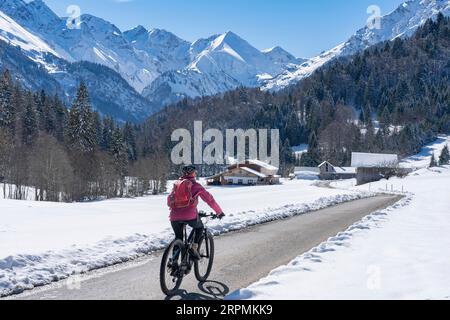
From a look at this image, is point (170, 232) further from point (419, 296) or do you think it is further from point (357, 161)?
point (357, 161)

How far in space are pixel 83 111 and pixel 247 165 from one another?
51020 mm

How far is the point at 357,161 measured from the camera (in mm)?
102500

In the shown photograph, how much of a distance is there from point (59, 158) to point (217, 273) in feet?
179

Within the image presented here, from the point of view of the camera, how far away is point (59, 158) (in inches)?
2371

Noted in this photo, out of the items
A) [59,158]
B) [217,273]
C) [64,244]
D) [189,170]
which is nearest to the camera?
[189,170]

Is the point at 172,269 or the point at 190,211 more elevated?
the point at 190,211

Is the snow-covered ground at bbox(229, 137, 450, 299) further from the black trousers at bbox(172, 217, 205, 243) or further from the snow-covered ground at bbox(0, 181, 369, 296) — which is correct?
the snow-covered ground at bbox(0, 181, 369, 296)

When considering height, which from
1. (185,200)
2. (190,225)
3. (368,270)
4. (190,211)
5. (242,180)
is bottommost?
(368,270)

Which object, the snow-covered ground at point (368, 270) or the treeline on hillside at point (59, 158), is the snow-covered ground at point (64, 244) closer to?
the snow-covered ground at point (368, 270)

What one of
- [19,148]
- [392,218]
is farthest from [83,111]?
[392,218]

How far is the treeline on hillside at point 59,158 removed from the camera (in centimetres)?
5981

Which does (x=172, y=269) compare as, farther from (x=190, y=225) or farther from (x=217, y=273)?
(x=217, y=273)

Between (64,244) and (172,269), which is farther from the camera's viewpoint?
(64,244)

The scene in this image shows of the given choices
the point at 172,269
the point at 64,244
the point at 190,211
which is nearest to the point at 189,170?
the point at 190,211
